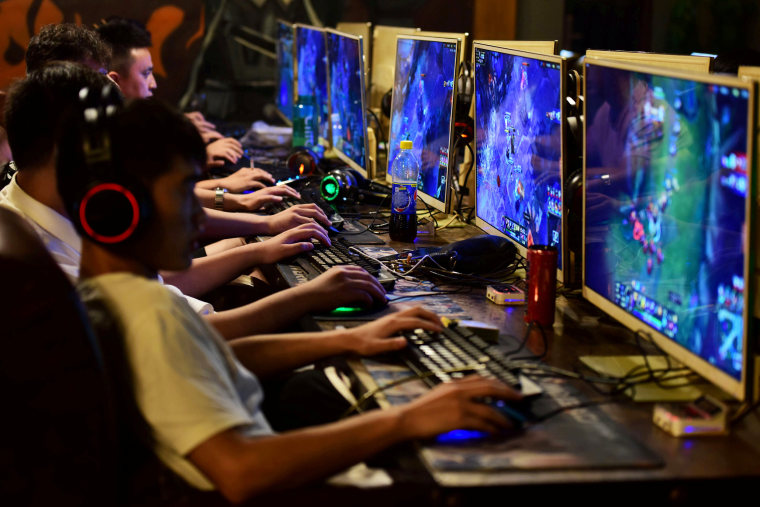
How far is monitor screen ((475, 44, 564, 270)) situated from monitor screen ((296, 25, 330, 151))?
187 centimetres

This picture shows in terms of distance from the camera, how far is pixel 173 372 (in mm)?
1113

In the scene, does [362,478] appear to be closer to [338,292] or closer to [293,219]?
[338,292]

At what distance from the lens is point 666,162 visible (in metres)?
1.37

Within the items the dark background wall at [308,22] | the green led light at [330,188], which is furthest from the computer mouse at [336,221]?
the dark background wall at [308,22]

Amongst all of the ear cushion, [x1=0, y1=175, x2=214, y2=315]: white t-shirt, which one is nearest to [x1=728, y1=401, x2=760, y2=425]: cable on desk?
[x1=0, y1=175, x2=214, y2=315]: white t-shirt

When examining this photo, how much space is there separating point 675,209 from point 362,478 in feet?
2.14

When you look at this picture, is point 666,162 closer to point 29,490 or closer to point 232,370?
point 232,370

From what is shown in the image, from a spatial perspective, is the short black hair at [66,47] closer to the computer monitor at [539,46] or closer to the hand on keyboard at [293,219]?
the hand on keyboard at [293,219]

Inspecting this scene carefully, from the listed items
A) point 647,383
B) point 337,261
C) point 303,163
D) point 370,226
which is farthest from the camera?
point 303,163

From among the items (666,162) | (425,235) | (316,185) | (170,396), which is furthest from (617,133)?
(316,185)

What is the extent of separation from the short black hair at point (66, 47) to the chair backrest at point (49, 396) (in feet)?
6.18

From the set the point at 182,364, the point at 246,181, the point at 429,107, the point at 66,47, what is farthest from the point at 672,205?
the point at 246,181

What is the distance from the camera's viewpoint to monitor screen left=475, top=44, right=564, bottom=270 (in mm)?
1863

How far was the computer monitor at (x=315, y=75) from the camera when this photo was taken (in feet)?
13.8
